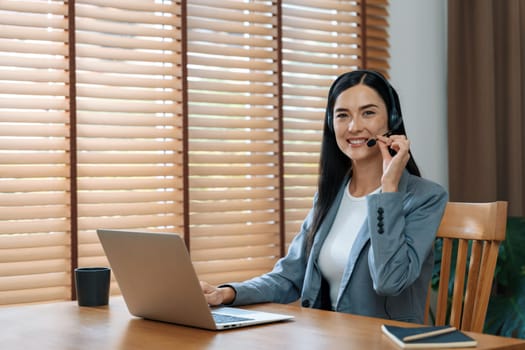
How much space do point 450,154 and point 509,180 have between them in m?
0.33

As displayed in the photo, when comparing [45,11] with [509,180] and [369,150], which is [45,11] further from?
[509,180]

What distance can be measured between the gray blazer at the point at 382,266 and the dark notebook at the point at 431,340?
54 cm

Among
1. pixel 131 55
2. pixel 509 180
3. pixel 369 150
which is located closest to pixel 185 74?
pixel 131 55

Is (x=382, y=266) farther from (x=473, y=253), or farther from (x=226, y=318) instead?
(x=226, y=318)

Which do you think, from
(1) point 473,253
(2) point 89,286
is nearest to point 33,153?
(2) point 89,286

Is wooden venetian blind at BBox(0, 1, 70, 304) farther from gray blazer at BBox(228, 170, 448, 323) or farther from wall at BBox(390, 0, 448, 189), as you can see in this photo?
wall at BBox(390, 0, 448, 189)

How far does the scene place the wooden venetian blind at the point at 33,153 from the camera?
9.36 ft

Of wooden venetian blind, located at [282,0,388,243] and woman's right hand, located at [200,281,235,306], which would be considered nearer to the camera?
woman's right hand, located at [200,281,235,306]

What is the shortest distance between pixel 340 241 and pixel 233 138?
1170 mm

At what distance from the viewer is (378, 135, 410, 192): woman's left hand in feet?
6.93

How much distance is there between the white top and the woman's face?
140 millimetres

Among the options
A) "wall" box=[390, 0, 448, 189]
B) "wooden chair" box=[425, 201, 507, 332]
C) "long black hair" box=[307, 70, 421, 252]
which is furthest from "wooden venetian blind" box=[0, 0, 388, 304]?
"wooden chair" box=[425, 201, 507, 332]

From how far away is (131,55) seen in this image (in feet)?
10.2

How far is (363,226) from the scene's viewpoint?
218cm
